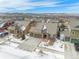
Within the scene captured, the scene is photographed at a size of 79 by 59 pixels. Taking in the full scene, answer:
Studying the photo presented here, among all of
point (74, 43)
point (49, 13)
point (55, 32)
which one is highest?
point (49, 13)

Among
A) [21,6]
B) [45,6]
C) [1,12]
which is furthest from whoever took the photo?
[1,12]

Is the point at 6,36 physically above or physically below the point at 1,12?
below

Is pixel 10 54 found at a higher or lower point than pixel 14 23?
lower

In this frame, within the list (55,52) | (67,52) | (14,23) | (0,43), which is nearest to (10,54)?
(0,43)

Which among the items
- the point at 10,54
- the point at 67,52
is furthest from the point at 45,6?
the point at 10,54

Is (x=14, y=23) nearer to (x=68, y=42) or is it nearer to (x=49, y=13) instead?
(x=49, y=13)

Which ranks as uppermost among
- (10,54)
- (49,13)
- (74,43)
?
(49,13)

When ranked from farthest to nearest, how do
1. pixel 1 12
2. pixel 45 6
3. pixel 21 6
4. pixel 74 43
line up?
pixel 1 12
pixel 21 6
pixel 45 6
pixel 74 43

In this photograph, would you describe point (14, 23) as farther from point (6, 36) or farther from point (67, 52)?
point (67, 52)

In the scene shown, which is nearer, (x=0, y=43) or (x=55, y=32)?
(x=55, y=32)
